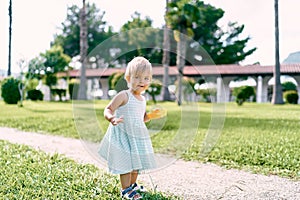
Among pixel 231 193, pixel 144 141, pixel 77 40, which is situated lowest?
pixel 231 193

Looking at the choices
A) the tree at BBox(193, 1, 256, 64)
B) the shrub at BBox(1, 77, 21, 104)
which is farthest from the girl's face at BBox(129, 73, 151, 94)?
the tree at BBox(193, 1, 256, 64)

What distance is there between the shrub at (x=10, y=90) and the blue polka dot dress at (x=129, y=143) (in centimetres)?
1653

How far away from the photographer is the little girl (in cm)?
275

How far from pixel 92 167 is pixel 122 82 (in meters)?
1.24

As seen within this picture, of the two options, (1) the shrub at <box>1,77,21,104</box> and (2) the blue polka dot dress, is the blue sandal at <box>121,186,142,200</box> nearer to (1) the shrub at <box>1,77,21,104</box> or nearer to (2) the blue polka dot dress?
(2) the blue polka dot dress

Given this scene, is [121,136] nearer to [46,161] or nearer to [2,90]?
[46,161]

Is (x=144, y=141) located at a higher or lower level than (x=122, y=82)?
lower

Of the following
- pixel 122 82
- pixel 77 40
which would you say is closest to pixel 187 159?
pixel 122 82

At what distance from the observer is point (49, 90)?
86.7 ft

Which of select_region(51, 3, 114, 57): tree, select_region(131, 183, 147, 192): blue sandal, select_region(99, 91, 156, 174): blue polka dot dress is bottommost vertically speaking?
select_region(131, 183, 147, 192): blue sandal

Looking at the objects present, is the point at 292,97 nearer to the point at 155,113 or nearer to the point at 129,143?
the point at 155,113

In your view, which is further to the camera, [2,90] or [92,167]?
[2,90]

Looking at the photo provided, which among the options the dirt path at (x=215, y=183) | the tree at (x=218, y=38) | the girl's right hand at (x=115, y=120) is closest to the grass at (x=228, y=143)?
the dirt path at (x=215, y=183)

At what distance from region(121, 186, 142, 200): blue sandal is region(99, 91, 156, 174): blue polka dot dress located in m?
0.15
